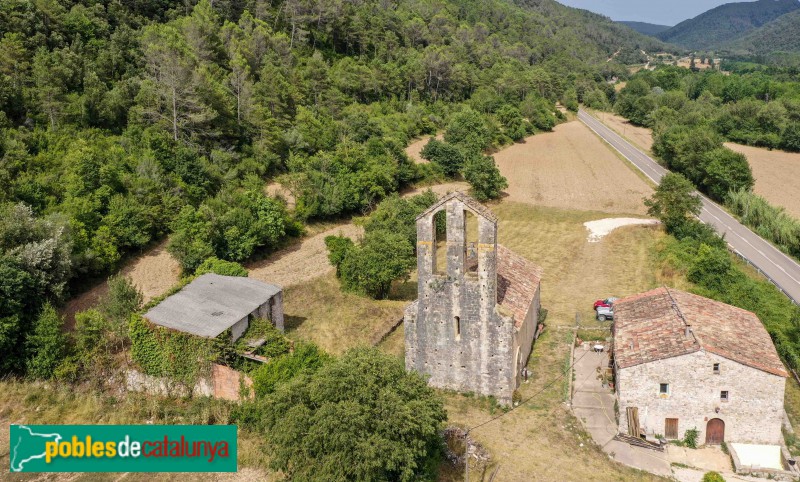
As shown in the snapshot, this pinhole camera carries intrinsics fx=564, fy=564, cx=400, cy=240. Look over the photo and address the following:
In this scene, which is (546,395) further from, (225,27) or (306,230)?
(225,27)

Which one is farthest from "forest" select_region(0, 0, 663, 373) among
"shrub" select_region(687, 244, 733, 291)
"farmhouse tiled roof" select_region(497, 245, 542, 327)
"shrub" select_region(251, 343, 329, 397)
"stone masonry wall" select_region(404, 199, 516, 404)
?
"shrub" select_region(687, 244, 733, 291)

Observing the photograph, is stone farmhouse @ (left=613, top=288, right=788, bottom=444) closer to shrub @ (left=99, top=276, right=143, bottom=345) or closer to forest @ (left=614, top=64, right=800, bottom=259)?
shrub @ (left=99, top=276, right=143, bottom=345)

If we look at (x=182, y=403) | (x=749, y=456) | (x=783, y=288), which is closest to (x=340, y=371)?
(x=182, y=403)

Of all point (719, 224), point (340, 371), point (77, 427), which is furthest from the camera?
point (719, 224)

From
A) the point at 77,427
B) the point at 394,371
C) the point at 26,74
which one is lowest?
the point at 77,427

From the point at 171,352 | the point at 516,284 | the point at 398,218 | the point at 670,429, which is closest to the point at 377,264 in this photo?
the point at 398,218

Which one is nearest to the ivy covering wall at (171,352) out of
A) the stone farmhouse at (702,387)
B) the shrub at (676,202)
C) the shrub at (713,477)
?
the stone farmhouse at (702,387)

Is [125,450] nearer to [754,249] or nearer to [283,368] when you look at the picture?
[283,368]
